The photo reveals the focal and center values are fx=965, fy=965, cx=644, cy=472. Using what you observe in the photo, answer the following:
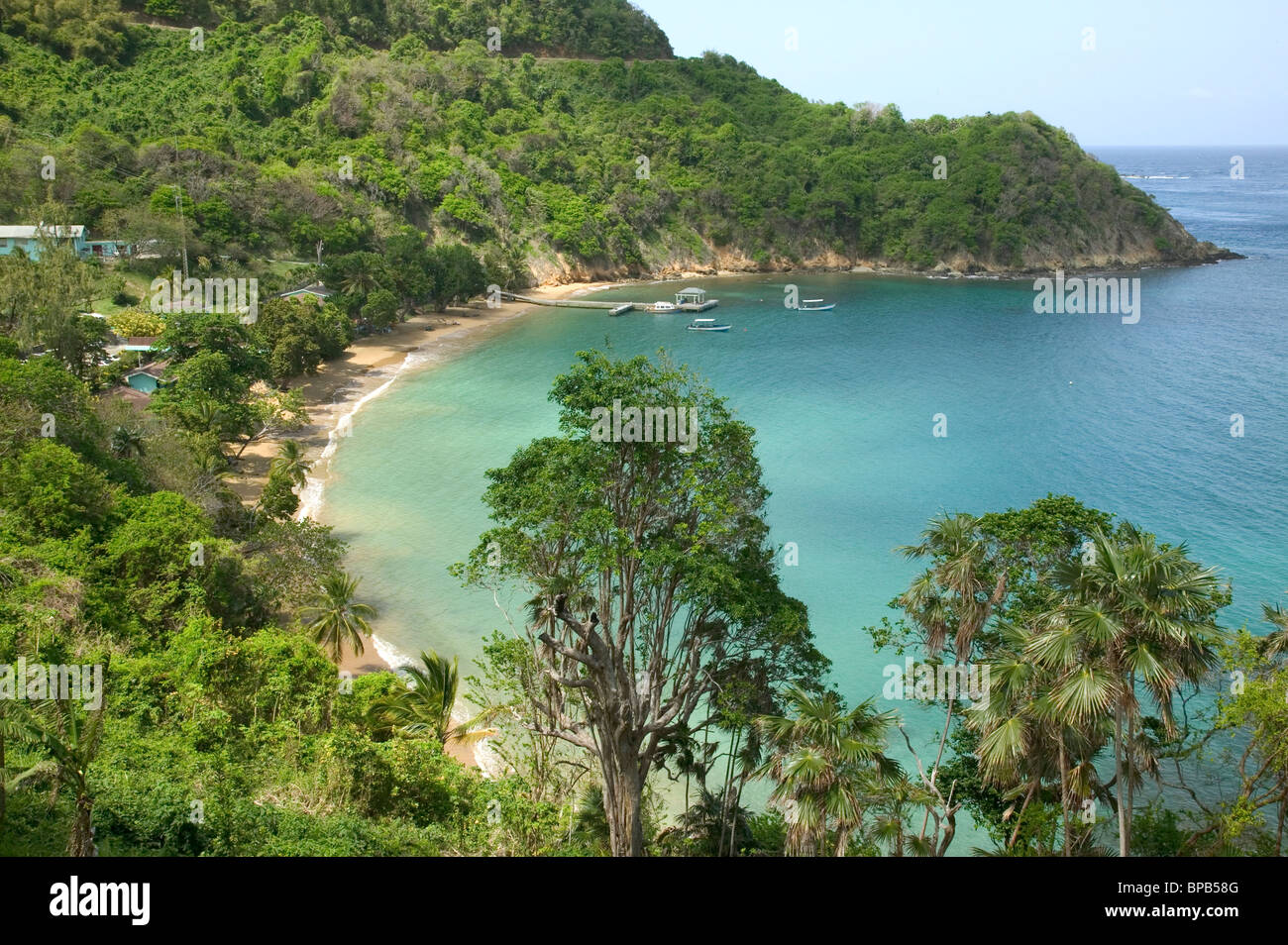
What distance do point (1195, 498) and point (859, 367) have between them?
2197cm

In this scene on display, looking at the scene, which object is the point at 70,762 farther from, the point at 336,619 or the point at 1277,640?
the point at 1277,640

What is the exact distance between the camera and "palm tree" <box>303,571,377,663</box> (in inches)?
845

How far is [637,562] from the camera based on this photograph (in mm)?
14469

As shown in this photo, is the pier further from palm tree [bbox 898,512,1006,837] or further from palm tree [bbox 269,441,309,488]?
palm tree [bbox 898,512,1006,837]

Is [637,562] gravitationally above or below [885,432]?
below

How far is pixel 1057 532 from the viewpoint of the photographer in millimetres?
16094

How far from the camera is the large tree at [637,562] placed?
13.5 meters

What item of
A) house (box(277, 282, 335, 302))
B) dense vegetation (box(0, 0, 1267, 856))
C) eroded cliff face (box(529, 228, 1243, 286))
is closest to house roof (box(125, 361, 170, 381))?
dense vegetation (box(0, 0, 1267, 856))

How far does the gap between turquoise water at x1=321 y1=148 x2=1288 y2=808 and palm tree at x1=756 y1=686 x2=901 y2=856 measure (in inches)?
368

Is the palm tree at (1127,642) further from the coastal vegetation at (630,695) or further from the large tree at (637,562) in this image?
the large tree at (637,562)

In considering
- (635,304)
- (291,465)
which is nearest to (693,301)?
(635,304)

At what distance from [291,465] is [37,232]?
1015 inches

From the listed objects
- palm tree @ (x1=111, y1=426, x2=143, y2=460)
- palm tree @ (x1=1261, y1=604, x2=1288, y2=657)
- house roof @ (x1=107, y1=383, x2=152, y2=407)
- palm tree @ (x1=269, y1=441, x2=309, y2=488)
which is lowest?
palm tree @ (x1=1261, y1=604, x2=1288, y2=657)
